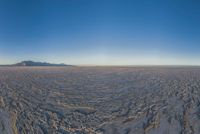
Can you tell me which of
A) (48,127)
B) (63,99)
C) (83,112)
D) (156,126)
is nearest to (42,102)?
(63,99)

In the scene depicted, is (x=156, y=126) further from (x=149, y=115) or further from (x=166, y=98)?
(x=166, y=98)

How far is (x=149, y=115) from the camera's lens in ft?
40.9

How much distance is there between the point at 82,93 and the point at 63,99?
97.1 inches

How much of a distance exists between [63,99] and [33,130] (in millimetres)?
5708

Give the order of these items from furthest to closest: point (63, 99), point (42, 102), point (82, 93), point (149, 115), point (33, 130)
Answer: point (82, 93)
point (63, 99)
point (42, 102)
point (149, 115)
point (33, 130)

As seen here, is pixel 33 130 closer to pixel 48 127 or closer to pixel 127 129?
pixel 48 127

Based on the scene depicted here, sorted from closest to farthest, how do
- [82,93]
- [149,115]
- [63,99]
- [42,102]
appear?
[149,115] → [42,102] → [63,99] → [82,93]

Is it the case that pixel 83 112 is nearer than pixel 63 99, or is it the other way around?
pixel 83 112

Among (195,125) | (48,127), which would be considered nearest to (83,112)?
(48,127)

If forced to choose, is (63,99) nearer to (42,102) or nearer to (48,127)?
(42,102)

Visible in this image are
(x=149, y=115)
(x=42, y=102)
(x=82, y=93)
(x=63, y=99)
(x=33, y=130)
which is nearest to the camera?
(x=33, y=130)

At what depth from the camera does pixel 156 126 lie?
11.0 m

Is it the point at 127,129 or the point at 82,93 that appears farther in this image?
the point at 82,93

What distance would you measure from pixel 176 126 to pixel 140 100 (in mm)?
4811
